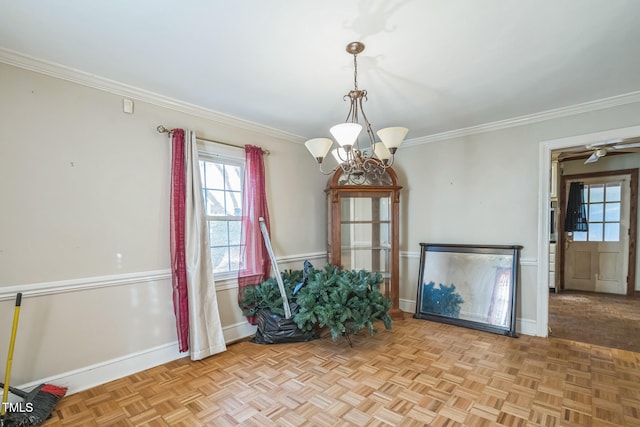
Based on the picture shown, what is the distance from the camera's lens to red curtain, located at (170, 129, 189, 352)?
2.66 metres

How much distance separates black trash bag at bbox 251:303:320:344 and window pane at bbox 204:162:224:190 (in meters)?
1.40

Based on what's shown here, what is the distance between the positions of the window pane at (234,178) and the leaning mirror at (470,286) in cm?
243

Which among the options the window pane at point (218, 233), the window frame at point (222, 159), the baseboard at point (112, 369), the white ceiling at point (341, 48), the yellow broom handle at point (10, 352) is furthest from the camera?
the window pane at point (218, 233)

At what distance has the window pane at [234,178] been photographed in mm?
3271

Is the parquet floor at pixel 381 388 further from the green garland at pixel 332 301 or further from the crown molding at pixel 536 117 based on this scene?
the crown molding at pixel 536 117

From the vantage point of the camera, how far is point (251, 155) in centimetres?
331

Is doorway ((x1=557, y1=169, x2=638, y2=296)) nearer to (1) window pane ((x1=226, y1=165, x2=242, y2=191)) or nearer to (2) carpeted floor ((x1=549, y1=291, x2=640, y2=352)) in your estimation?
(2) carpeted floor ((x1=549, y1=291, x2=640, y2=352))

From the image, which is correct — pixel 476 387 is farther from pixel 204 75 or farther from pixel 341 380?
pixel 204 75

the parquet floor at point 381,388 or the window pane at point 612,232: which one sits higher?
the window pane at point 612,232

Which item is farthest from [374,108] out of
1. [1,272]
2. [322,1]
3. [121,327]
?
[1,272]

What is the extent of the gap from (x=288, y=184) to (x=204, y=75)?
1739mm

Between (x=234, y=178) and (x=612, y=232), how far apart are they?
629 cm

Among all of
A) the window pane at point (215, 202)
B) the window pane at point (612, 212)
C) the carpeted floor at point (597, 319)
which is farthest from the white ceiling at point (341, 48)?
the window pane at point (612, 212)

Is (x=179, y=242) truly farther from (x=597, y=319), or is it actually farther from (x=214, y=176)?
(x=597, y=319)
